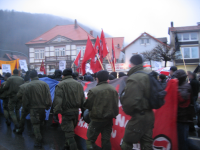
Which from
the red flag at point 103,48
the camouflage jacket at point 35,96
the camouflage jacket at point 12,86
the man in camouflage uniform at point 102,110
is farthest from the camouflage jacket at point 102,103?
the red flag at point 103,48

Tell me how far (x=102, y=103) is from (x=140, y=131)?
1051mm

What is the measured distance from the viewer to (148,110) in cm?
279

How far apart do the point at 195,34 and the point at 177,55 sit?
9200mm

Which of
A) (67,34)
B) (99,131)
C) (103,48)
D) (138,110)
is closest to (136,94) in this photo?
(138,110)

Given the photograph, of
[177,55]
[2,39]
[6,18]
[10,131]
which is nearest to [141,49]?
[177,55]

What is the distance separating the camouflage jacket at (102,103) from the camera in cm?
356

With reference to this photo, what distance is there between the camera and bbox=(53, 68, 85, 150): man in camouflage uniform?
13.3ft

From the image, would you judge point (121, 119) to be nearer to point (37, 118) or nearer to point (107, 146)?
point (107, 146)

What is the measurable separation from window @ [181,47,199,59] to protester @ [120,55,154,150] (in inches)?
1327

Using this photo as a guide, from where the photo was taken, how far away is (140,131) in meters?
2.73

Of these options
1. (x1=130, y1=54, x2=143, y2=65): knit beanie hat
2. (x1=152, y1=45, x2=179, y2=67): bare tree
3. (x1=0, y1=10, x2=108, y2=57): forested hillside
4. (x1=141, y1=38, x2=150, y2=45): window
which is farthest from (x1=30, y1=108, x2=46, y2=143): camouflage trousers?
(x1=0, y1=10, x2=108, y2=57): forested hillside

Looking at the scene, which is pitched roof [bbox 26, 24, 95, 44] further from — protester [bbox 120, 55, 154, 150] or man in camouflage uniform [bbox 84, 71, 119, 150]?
protester [bbox 120, 55, 154, 150]

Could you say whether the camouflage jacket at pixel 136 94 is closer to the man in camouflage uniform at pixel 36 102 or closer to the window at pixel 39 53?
the man in camouflage uniform at pixel 36 102

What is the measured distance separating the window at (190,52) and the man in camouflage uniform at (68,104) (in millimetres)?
32939
